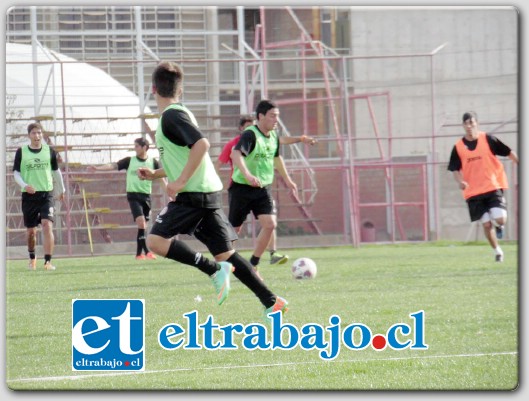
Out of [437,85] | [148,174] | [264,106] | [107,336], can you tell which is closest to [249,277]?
[148,174]

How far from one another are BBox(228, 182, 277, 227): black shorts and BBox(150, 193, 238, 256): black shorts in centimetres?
366

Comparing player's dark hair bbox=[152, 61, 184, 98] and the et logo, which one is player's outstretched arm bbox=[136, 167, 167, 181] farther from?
the et logo

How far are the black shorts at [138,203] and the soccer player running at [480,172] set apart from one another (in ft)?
13.3

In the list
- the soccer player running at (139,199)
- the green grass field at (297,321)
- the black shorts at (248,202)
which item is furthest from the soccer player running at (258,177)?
the soccer player running at (139,199)

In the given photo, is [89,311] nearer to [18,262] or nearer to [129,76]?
[18,262]

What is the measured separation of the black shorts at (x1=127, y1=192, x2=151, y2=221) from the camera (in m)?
13.5

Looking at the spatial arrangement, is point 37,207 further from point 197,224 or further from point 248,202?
point 197,224

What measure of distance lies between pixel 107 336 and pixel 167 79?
134cm

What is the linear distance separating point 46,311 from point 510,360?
2.84m

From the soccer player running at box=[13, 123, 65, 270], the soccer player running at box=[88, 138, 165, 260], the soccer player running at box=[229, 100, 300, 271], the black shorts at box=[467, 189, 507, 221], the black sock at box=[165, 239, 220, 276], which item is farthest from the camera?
the soccer player running at box=[88, 138, 165, 260]

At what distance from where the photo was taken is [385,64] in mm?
20500

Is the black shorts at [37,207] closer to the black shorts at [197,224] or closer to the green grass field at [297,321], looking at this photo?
the green grass field at [297,321]

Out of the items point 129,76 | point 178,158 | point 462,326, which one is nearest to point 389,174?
point 129,76

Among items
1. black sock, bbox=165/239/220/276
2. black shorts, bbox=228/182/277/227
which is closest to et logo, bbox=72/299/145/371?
black sock, bbox=165/239/220/276
